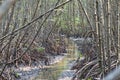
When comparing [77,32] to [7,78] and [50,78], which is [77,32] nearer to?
[50,78]

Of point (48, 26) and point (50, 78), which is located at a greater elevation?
point (48, 26)

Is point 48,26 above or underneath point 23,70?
above

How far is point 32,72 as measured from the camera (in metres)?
7.75

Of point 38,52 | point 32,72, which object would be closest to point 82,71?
point 32,72

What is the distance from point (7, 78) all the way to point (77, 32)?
45.6 feet

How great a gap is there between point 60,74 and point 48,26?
5324 mm

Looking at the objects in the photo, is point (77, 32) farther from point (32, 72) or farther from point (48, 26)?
point (32, 72)

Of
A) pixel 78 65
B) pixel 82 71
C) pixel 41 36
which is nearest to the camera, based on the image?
pixel 82 71

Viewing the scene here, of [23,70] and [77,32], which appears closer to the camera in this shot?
[23,70]

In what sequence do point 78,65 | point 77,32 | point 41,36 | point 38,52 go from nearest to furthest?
point 78,65 → point 38,52 → point 41,36 → point 77,32

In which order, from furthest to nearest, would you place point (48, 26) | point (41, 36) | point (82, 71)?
point (48, 26)
point (41, 36)
point (82, 71)

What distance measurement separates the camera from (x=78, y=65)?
745cm

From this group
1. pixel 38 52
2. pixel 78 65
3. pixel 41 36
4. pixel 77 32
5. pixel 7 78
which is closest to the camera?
pixel 7 78

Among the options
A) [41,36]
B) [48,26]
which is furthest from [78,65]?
[48,26]
